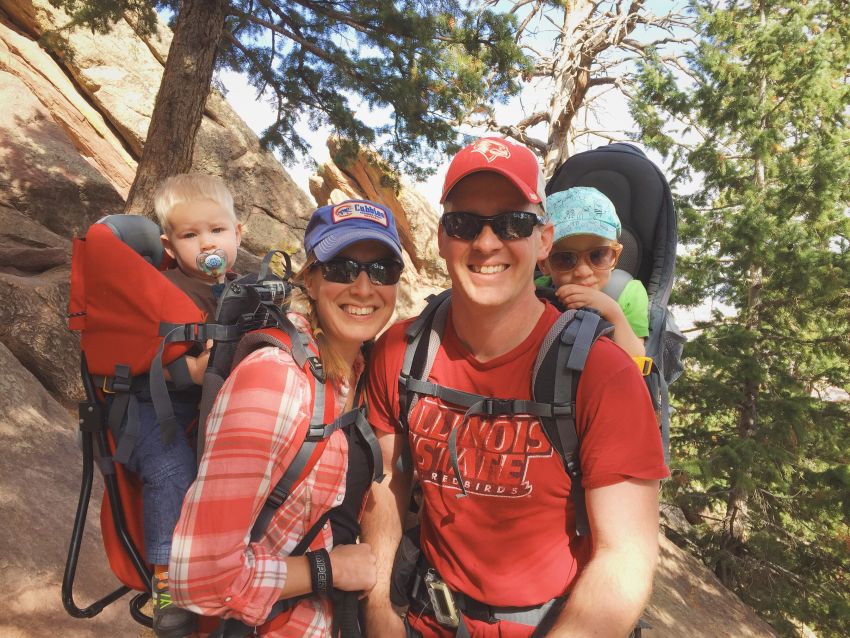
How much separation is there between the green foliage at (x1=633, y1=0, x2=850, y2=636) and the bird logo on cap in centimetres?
804

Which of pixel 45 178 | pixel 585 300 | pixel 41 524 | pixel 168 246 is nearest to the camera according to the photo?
pixel 585 300

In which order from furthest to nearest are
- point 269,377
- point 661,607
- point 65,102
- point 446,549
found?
1. point 65,102
2. point 661,607
3. point 446,549
4. point 269,377

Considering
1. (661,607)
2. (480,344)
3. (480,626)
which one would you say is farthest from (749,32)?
(480,626)

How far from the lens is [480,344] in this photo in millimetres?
2066

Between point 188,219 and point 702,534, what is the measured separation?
12.6 m

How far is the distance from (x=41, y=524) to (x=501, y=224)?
4.31 meters

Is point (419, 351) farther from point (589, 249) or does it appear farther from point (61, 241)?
point (61, 241)

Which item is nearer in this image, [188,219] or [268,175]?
[188,219]

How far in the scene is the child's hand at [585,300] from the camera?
2389 mm

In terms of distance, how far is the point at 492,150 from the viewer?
76.9 inches

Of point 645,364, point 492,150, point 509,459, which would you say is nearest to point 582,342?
point 509,459

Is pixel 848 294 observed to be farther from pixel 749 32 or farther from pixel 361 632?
pixel 361 632

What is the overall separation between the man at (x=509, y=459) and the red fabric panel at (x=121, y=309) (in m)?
0.95

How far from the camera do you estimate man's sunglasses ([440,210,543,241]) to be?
2.00 meters
